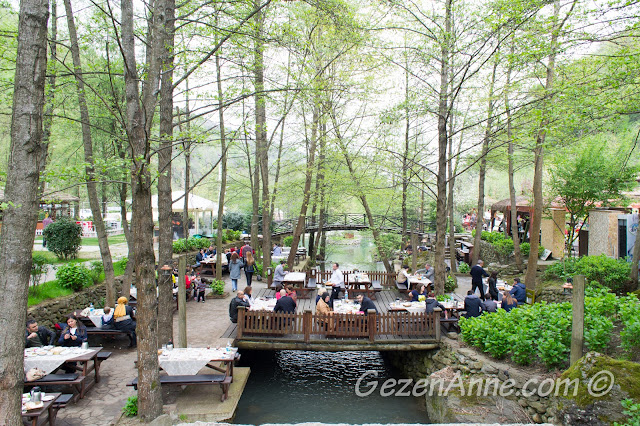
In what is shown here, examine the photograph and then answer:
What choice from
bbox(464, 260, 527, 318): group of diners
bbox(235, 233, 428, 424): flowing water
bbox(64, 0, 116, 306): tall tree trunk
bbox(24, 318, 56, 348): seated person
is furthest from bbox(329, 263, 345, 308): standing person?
bbox(24, 318, 56, 348): seated person

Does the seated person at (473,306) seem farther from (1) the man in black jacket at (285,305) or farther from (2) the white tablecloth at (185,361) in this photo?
(2) the white tablecloth at (185,361)

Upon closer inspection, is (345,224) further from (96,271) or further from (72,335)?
(72,335)

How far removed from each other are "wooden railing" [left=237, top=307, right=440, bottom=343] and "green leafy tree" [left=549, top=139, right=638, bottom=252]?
7.51 m

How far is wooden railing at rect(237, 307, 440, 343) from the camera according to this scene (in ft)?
29.1

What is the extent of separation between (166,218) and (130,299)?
5408mm

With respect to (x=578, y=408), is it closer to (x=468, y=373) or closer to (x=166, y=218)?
(x=468, y=373)

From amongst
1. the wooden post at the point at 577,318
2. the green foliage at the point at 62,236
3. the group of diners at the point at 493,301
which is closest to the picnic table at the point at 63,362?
the green foliage at the point at 62,236

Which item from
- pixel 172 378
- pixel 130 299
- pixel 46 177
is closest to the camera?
pixel 46 177

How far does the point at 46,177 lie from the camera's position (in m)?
4.90

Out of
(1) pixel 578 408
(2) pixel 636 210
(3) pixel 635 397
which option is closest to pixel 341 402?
(1) pixel 578 408

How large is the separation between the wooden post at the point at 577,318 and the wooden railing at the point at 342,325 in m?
3.04

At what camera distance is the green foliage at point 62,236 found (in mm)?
12828

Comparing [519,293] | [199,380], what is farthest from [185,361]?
[519,293]

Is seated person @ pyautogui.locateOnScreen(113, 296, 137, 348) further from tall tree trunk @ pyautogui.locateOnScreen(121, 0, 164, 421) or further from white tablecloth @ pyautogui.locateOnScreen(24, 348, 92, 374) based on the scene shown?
tall tree trunk @ pyautogui.locateOnScreen(121, 0, 164, 421)
